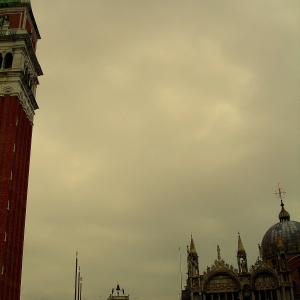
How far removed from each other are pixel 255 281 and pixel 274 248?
19.5m

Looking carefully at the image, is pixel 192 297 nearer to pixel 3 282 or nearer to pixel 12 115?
pixel 3 282

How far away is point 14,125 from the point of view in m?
61.8

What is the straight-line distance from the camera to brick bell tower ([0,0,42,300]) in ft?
188

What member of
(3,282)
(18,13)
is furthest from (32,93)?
(3,282)

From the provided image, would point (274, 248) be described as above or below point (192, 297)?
above

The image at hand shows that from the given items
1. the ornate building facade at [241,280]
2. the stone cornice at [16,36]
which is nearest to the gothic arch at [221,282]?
the ornate building facade at [241,280]

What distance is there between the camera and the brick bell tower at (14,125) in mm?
57250

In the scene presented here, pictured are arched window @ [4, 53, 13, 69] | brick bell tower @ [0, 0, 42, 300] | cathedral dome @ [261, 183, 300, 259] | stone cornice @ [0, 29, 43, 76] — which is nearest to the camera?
brick bell tower @ [0, 0, 42, 300]

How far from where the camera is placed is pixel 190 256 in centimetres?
7750

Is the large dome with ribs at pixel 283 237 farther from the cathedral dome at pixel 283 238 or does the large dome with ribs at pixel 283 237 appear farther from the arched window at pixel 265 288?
the arched window at pixel 265 288

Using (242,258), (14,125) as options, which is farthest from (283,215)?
(14,125)

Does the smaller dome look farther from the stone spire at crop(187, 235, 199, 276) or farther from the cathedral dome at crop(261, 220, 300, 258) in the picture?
the stone spire at crop(187, 235, 199, 276)

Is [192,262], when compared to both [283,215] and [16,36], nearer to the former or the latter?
[283,215]

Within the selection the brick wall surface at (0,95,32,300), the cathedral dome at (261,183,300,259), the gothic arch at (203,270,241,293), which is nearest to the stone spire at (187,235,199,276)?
the gothic arch at (203,270,241,293)
